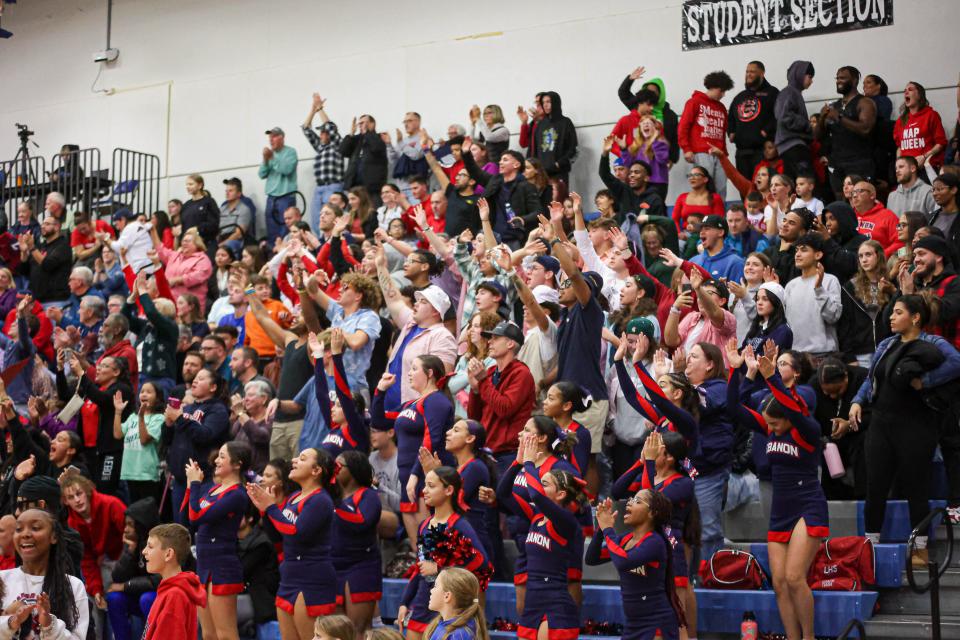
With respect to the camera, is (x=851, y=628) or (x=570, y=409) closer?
(x=851, y=628)

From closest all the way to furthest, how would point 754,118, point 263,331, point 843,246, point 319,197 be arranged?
point 843,246 < point 263,331 < point 754,118 < point 319,197

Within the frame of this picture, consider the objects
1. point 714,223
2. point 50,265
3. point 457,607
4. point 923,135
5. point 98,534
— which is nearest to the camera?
point 457,607

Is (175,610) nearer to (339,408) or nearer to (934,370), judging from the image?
(339,408)

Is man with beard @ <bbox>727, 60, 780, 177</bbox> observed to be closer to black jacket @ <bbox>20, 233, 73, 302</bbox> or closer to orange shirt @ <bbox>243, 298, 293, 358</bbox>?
orange shirt @ <bbox>243, 298, 293, 358</bbox>

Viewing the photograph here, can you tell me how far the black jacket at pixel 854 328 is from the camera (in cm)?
892

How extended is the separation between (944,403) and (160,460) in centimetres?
568

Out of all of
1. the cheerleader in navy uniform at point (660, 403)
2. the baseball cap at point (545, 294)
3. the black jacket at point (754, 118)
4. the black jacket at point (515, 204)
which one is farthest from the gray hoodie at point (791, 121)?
the cheerleader in navy uniform at point (660, 403)

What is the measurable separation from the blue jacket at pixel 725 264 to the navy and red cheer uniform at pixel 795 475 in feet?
9.92

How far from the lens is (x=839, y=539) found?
7191mm

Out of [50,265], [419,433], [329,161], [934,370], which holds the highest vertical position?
[329,161]

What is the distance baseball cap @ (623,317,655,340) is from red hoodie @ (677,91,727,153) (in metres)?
4.79

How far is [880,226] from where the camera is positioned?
408 inches

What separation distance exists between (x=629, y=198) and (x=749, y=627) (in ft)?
19.1

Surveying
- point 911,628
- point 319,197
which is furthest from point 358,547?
point 319,197
